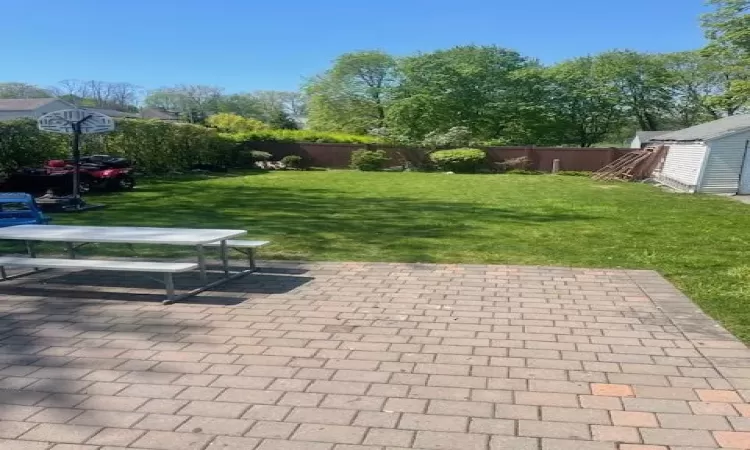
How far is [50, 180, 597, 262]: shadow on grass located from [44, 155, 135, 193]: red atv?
2.63 feet

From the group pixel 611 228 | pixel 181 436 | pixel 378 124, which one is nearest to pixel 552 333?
pixel 181 436

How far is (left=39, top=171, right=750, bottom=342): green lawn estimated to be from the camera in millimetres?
7395

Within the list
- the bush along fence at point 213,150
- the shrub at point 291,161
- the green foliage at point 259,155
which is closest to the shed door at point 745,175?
the bush along fence at point 213,150

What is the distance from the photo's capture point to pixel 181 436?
289 cm

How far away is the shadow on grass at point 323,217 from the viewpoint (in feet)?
29.7

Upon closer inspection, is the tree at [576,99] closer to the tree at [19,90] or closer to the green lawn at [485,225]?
the green lawn at [485,225]

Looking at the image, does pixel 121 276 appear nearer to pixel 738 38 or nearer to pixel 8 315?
pixel 8 315

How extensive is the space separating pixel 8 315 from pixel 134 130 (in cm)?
1789

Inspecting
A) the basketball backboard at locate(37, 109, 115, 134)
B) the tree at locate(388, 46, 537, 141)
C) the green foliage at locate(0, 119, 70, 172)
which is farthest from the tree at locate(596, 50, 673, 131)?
the basketball backboard at locate(37, 109, 115, 134)

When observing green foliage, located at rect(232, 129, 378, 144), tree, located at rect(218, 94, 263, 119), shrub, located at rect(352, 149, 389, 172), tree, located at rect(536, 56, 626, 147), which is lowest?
shrub, located at rect(352, 149, 389, 172)

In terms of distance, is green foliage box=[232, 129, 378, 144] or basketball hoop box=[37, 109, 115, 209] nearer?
basketball hoop box=[37, 109, 115, 209]

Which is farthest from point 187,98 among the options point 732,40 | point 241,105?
point 732,40

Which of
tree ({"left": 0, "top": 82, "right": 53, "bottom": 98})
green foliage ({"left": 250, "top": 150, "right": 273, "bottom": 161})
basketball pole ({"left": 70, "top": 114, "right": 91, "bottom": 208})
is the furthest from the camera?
tree ({"left": 0, "top": 82, "right": 53, "bottom": 98})

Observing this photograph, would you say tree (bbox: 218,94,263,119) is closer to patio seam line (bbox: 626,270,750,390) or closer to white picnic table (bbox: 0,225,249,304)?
white picnic table (bbox: 0,225,249,304)
